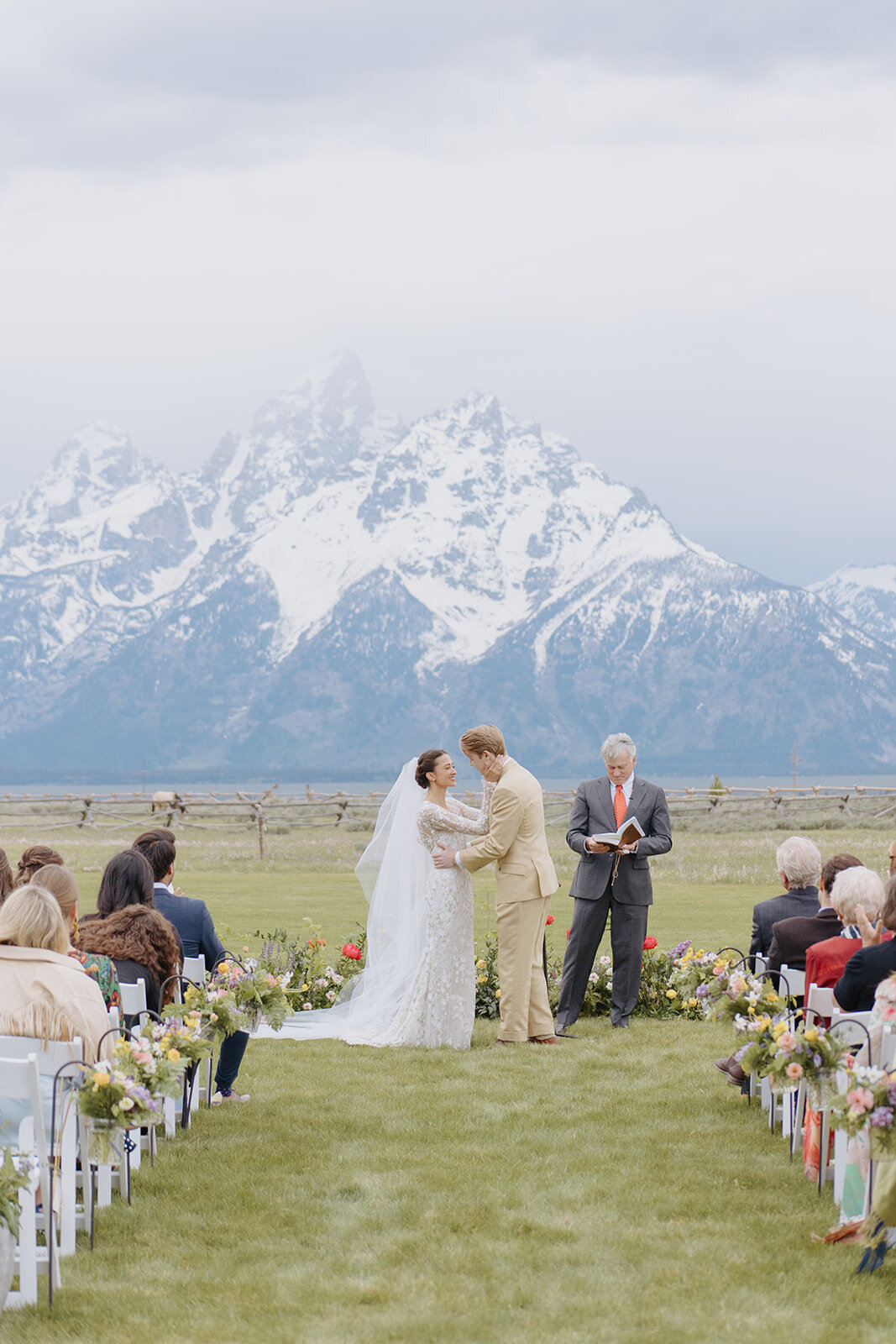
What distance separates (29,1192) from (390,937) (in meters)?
6.03

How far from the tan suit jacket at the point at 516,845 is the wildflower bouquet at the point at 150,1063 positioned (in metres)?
4.35

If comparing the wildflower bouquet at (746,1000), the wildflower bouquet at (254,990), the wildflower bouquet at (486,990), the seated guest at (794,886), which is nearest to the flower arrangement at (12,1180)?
the wildflower bouquet at (254,990)

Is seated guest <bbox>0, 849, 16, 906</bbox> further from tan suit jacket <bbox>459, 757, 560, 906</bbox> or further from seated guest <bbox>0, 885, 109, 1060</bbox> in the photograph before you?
tan suit jacket <bbox>459, 757, 560, 906</bbox>

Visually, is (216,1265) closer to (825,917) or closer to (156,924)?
(156,924)

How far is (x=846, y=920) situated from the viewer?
22.0ft

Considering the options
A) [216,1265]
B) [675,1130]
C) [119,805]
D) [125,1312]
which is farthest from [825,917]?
→ [119,805]

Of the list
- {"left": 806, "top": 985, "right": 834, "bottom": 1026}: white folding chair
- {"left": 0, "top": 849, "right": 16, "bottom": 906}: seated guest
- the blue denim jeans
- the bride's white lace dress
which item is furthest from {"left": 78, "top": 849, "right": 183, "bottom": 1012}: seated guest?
{"left": 806, "top": 985, "right": 834, "bottom": 1026}: white folding chair

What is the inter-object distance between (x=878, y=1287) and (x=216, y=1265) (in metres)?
2.57

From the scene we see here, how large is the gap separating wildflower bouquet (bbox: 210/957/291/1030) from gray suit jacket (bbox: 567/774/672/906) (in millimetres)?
3333

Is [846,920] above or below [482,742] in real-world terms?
below

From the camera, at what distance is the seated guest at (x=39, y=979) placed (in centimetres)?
552

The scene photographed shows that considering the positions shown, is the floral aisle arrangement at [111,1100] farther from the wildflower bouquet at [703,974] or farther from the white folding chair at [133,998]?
the wildflower bouquet at [703,974]

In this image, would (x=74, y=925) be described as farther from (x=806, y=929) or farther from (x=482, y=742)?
(x=806, y=929)

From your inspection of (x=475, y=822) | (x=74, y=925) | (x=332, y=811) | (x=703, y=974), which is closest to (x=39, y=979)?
(x=74, y=925)
